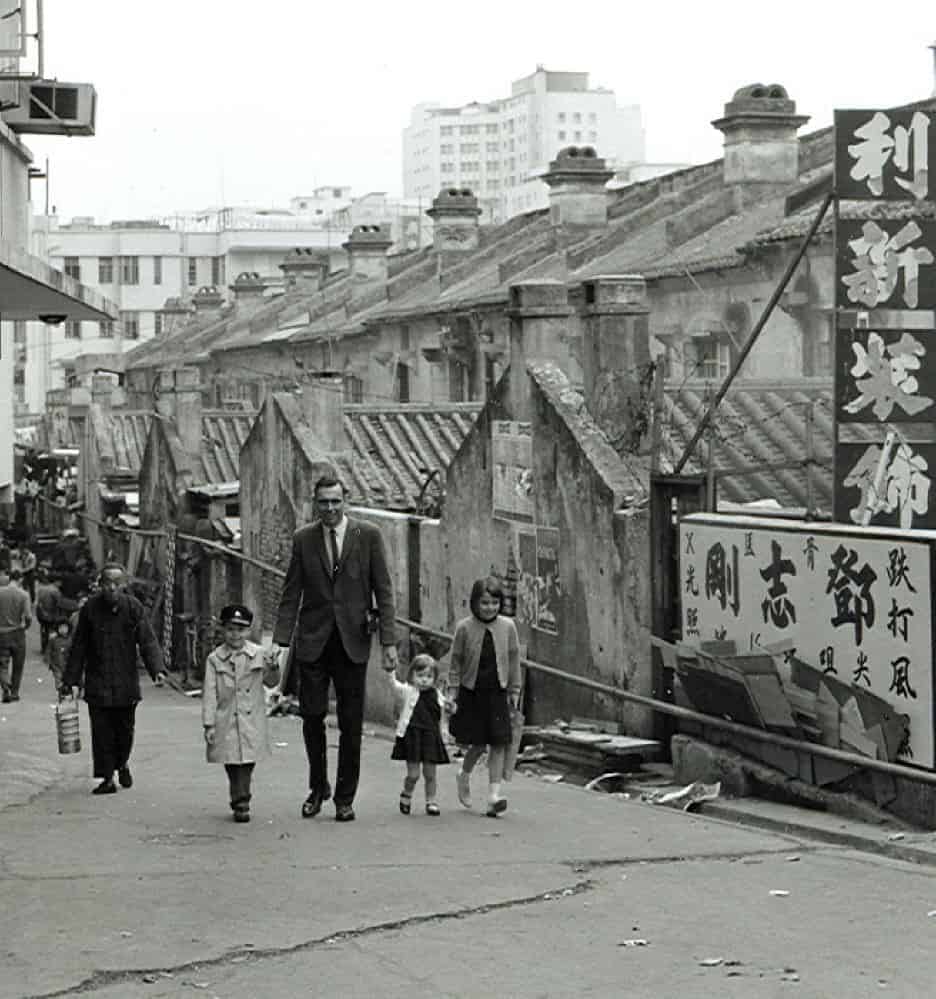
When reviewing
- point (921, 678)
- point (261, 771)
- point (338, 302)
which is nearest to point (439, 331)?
point (338, 302)

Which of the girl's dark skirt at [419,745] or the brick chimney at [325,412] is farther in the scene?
the brick chimney at [325,412]

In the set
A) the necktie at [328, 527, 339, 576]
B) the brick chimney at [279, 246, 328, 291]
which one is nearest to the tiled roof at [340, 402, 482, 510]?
the necktie at [328, 527, 339, 576]

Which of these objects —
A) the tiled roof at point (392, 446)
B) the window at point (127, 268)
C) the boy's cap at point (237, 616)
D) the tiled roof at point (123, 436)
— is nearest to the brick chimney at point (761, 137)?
the tiled roof at point (392, 446)

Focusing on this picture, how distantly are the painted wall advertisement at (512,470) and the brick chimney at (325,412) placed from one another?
7.77m

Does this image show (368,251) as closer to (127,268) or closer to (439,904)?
(127,268)

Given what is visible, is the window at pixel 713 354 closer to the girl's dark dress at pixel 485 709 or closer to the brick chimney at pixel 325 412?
the brick chimney at pixel 325 412

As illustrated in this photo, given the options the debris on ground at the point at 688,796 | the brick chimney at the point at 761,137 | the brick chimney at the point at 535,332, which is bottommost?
the debris on ground at the point at 688,796

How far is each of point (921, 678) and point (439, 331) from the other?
29.8m

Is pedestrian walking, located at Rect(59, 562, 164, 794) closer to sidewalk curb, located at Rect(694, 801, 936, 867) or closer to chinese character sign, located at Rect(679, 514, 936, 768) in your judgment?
sidewalk curb, located at Rect(694, 801, 936, 867)

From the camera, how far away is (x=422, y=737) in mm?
11938

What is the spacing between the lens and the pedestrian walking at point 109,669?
1328 centimetres

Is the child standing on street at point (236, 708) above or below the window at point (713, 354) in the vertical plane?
below

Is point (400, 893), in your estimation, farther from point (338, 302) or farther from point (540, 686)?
point (338, 302)

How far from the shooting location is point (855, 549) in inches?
486
